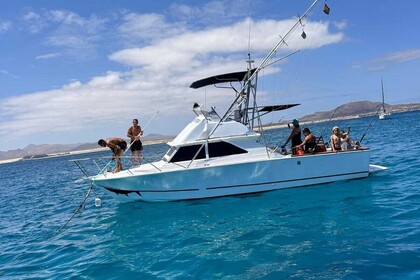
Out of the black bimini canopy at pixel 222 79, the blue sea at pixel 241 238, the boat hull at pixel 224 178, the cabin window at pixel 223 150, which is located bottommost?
the blue sea at pixel 241 238

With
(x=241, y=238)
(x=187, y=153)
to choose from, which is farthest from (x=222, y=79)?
(x=241, y=238)

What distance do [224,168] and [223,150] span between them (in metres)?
0.82

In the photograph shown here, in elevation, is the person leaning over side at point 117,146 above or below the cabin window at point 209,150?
above

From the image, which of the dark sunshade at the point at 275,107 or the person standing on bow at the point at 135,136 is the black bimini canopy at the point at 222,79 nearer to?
the dark sunshade at the point at 275,107

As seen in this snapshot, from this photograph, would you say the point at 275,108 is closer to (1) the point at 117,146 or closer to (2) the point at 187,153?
(2) the point at 187,153

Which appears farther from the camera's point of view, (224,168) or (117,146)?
(117,146)

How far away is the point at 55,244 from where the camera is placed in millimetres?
10844

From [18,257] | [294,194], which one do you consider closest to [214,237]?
[294,194]

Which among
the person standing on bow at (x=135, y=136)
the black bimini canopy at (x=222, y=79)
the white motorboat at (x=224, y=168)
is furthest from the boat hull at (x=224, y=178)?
the black bimini canopy at (x=222, y=79)

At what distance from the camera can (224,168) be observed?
13.2 meters

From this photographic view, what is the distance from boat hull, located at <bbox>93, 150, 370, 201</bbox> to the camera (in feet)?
43.3

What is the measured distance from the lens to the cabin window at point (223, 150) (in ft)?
44.7

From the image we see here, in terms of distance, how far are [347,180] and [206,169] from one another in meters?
5.79

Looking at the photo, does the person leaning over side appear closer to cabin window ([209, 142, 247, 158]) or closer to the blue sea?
the blue sea
